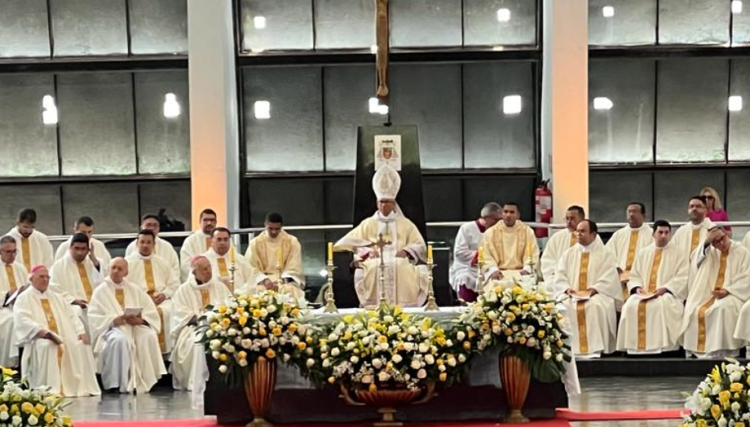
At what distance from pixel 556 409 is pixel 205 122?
861 cm

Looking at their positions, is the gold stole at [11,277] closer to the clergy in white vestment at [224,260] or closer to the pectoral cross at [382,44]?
the clergy in white vestment at [224,260]

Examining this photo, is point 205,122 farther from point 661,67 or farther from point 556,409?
point 556,409

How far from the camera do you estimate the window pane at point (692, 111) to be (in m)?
17.7

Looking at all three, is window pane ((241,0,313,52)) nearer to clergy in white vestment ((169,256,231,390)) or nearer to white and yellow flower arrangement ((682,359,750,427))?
clergy in white vestment ((169,256,231,390))

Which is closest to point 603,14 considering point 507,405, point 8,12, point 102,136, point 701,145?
point 701,145

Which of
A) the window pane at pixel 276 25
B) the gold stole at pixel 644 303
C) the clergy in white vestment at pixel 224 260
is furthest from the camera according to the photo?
the window pane at pixel 276 25

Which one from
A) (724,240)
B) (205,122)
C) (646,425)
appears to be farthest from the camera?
(205,122)

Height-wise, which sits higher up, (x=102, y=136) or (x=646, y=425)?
(x=102, y=136)

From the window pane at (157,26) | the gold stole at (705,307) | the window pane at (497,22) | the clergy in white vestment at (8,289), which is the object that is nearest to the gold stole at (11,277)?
the clergy in white vestment at (8,289)

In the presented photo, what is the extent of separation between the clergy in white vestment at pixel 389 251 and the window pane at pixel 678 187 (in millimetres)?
6925

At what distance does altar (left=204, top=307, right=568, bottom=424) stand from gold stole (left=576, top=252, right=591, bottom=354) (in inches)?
127

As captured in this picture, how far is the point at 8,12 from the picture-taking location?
17672mm

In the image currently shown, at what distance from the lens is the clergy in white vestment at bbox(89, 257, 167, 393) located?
1168 cm

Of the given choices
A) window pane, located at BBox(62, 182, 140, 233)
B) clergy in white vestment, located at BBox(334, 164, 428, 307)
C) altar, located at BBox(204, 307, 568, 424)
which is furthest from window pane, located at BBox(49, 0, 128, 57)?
A: altar, located at BBox(204, 307, 568, 424)
